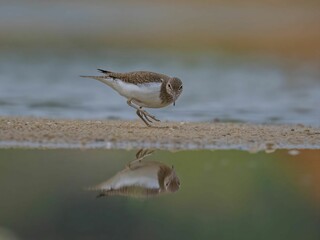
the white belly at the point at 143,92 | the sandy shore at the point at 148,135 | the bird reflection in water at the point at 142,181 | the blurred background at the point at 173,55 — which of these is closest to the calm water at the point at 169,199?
the bird reflection in water at the point at 142,181

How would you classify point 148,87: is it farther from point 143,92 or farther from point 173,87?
point 173,87

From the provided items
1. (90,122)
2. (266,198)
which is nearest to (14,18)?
(90,122)

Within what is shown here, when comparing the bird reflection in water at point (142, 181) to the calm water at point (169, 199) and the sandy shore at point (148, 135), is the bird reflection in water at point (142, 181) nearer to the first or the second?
the calm water at point (169, 199)

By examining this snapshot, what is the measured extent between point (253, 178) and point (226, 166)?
1.50 feet

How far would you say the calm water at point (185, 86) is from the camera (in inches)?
547

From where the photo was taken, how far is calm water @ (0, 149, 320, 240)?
25.6 feet

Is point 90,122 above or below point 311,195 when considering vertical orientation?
above

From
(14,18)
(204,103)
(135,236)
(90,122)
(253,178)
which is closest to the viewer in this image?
(135,236)

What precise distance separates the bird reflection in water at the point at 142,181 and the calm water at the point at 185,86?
4.06 m

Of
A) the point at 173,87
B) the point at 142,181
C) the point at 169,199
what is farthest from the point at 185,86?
the point at 169,199

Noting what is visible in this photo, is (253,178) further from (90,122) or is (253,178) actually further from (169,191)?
(90,122)

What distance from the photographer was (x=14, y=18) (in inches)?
1161

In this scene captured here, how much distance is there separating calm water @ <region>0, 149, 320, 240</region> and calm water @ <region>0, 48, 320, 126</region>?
3.57m

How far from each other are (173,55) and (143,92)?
12070 millimetres
